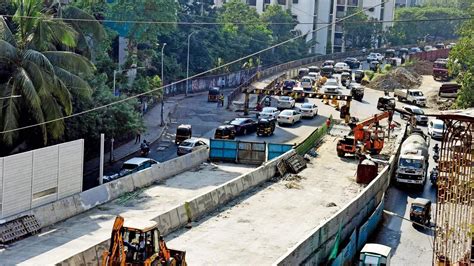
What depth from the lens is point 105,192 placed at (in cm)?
3525

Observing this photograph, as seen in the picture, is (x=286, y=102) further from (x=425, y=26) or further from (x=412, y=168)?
(x=425, y=26)

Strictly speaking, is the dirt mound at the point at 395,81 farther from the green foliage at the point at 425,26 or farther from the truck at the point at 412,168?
the green foliage at the point at 425,26

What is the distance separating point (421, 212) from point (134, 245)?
19.1 m

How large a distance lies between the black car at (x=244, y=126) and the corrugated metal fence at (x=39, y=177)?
82.4 ft

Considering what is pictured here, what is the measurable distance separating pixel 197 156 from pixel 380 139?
13.7 metres

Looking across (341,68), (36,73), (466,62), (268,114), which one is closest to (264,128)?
(268,114)

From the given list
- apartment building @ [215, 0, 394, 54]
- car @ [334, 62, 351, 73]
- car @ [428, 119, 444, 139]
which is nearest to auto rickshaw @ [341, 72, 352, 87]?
car @ [334, 62, 351, 73]

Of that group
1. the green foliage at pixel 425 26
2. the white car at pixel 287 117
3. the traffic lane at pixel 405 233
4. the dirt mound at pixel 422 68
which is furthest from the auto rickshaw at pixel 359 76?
the green foliage at pixel 425 26

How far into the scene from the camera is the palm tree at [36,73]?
3503 centimetres

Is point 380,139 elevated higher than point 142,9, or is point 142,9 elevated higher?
point 142,9

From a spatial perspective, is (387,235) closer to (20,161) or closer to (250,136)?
(20,161)

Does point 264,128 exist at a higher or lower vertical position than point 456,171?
lower

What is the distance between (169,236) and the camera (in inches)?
1211

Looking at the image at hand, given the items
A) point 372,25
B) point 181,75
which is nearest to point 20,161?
point 181,75
